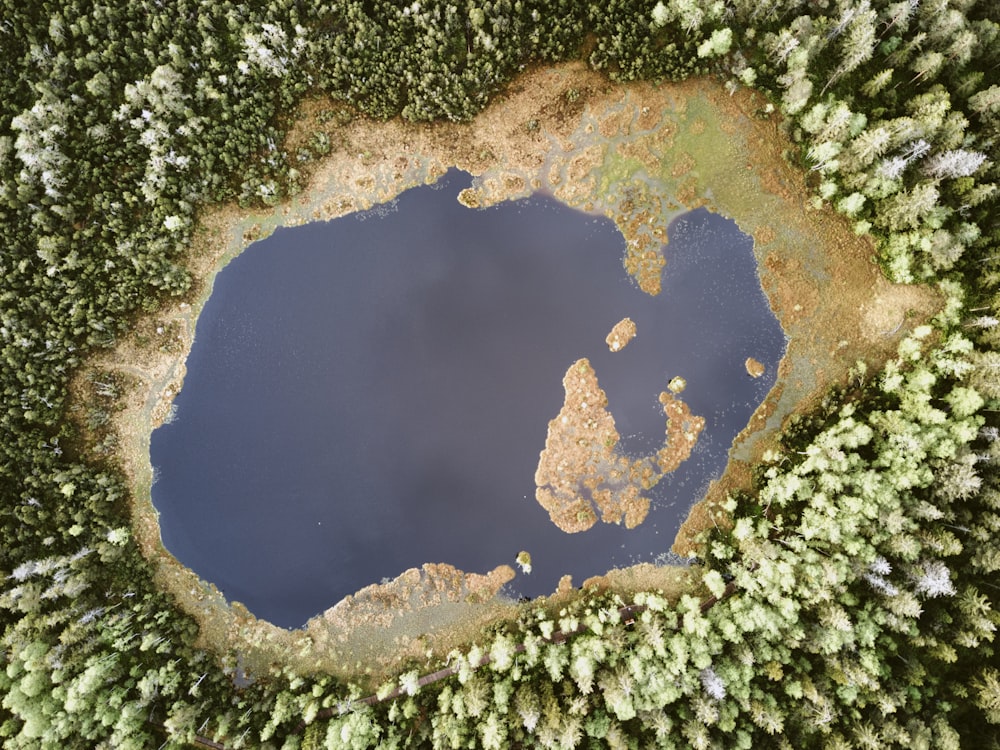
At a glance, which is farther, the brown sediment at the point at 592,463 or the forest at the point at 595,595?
the brown sediment at the point at 592,463

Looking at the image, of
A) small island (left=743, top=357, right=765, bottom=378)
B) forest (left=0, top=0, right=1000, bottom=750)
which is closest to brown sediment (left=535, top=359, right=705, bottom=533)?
small island (left=743, top=357, right=765, bottom=378)

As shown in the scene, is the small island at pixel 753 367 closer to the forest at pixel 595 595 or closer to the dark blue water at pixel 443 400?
the dark blue water at pixel 443 400

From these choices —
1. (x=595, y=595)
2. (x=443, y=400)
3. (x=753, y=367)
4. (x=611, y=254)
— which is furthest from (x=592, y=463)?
(x=611, y=254)

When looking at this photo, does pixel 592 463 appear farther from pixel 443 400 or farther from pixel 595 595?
pixel 443 400

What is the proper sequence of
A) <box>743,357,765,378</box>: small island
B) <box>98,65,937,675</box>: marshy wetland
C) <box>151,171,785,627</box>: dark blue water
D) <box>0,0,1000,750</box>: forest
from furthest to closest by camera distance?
<box>151,171,785,627</box>: dark blue water → <box>743,357,765,378</box>: small island → <box>98,65,937,675</box>: marshy wetland → <box>0,0,1000,750</box>: forest

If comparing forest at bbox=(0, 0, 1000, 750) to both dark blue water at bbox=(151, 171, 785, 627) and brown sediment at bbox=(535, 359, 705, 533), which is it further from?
brown sediment at bbox=(535, 359, 705, 533)

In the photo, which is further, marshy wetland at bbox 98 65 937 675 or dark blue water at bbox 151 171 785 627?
dark blue water at bbox 151 171 785 627

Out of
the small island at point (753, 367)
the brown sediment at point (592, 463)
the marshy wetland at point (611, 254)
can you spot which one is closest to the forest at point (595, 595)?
the marshy wetland at point (611, 254)
